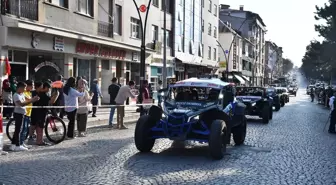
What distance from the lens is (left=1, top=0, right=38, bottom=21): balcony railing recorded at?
17062 mm

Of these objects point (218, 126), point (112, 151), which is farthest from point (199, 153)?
point (112, 151)

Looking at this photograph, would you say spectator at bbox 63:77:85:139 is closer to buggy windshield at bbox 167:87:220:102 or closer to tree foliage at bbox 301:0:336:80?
buggy windshield at bbox 167:87:220:102

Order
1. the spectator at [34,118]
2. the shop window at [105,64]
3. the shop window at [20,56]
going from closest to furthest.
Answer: the spectator at [34,118] → the shop window at [20,56] → the shop window at [105,64]

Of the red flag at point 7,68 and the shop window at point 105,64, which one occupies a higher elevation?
the shop window at point 105,64

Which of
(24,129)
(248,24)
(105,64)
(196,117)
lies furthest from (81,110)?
(248,24)

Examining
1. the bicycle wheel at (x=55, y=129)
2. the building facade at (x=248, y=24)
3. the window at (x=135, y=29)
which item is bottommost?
the bicycle wheel at (x=55, y=129)

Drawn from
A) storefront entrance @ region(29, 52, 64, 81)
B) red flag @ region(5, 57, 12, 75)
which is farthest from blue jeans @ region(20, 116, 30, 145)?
storefront entrance @ region(29, 52, 64, 81)

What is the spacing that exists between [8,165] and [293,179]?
5.35m

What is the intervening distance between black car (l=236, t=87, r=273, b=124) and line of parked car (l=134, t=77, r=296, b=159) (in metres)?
A: 6.86

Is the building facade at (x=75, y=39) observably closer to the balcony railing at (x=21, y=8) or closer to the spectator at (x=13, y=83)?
the balcony railing at (x=21, y=8)

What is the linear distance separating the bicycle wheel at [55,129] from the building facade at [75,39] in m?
6.24

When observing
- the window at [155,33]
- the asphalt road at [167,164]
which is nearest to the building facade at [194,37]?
the window at [155,33]

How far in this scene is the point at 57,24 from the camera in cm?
2033

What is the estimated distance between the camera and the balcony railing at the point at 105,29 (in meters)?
24.9
